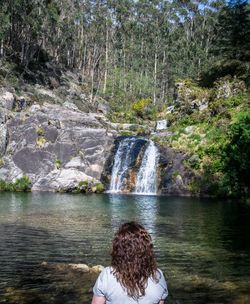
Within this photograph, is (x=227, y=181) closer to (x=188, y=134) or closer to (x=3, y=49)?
(x=188, y=134)

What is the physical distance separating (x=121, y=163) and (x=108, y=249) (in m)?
32.1

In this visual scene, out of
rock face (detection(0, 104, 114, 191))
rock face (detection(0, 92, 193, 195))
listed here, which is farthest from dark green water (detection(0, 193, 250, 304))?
rock face (detection(0, 104, 114, 191))

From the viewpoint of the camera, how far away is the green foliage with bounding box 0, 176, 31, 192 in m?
45.8

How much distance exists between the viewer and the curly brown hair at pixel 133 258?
4.70 meters

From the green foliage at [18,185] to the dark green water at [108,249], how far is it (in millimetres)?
15896

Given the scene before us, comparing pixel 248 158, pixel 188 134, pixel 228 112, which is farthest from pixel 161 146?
pixel 248 158

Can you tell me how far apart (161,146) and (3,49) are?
38.0 metres

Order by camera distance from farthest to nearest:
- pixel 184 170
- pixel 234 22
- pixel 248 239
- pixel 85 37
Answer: pixel 85 37 < pixel 234 22 < pixel 184 170 < pixel 248 239

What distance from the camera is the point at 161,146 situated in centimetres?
4875

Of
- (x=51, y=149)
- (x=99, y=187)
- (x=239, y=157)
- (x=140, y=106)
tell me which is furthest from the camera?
(x=140, y=106)

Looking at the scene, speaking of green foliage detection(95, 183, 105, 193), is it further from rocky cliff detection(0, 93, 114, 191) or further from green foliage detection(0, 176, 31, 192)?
green foliage detection(0, 176, 31, 192)

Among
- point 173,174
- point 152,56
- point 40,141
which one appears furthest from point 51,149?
point 152,56

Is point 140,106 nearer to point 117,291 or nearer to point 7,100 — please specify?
point 7,100

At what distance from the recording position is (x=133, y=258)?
15.6ft
